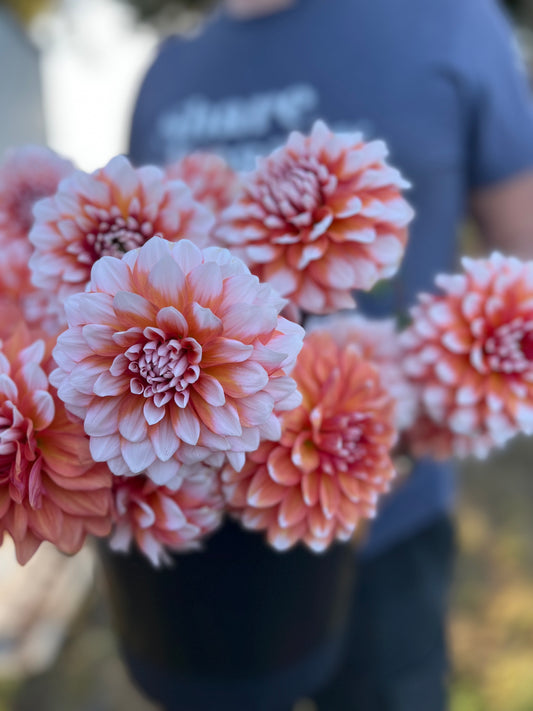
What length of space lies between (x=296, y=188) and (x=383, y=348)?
0.14 meters

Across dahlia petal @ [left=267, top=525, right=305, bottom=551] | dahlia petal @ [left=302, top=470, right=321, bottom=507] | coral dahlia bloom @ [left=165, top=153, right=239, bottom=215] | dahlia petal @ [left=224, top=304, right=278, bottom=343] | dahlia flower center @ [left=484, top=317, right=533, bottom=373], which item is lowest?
dahlia petal @ [left=267, top=525, right=305, bottom=551]

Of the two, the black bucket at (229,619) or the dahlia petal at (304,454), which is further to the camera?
the black bucket at (229,619)

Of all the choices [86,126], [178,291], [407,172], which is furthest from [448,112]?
[86,126]

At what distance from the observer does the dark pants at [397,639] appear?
88cm

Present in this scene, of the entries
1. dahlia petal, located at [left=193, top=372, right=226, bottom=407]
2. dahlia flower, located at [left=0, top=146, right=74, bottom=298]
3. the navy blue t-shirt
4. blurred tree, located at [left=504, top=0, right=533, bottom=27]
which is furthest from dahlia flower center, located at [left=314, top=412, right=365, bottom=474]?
blurred tree, located at [left=504, top=0, right=533, bottom=27]

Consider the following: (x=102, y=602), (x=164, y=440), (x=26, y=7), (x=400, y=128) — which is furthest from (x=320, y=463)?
(x=26, y=7)

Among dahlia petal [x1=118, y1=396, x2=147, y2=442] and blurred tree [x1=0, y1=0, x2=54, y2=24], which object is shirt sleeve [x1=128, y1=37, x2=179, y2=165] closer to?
dahlia petal [x1=118, y1=396, x2=147, y2=442]

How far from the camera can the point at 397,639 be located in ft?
2.91

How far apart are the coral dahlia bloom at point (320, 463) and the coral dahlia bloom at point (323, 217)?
0.14 feet

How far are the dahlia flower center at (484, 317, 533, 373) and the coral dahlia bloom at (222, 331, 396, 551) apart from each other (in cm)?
8

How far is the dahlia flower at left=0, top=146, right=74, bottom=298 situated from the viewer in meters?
0.41

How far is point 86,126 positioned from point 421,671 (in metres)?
2.20

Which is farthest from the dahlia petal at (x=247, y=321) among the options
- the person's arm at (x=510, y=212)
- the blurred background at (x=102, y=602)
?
the blurred background at (x=102, y=602)

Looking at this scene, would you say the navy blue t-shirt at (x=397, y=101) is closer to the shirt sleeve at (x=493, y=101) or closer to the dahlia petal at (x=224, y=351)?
the shirt sleeve at (x=493, y=101)
